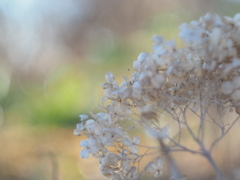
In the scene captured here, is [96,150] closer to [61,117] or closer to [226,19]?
[226,19]

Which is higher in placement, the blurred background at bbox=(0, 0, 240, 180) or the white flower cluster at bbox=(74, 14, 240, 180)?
the blurred background at bbox=(0, 0, 240, 180)

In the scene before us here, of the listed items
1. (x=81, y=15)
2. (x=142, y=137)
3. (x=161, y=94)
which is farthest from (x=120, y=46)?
(x=161, y=94)

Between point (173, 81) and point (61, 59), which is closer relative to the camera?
point (173, 81)

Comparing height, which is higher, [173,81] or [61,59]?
[61,59]

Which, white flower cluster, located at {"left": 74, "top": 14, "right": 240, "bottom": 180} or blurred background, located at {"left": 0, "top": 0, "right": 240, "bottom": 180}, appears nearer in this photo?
white flower cluster, located at {"left": 74, "top": 14, "right": 240, "bottom": 180}
